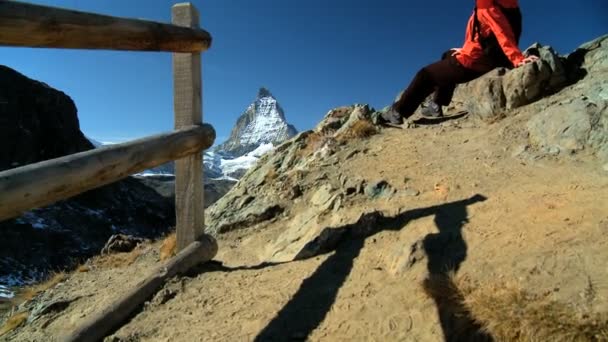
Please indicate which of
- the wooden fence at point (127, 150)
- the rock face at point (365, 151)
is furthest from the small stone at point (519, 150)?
the wooden fence at point (127, 150)

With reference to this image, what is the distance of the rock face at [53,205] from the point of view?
9400 cm

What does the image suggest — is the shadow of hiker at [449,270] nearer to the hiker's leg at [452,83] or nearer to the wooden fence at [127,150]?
the wooden fence at [127,150]

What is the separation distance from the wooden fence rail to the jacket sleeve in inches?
184

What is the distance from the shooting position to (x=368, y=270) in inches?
189

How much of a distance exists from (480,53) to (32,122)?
5239 inches

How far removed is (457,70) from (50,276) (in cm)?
784

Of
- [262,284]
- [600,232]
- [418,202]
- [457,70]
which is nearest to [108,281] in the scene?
[262,284]

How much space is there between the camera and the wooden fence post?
5254 mm

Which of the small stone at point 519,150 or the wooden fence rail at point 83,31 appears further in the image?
the small stone at point 519,150

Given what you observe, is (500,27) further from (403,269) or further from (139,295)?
(139,295)

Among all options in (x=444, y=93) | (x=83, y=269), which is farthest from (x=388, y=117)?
(x=83, y=269)

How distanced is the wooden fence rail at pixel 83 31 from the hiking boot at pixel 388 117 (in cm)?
581

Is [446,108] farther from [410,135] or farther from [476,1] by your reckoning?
[476,1]

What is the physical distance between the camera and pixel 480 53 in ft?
26.3
